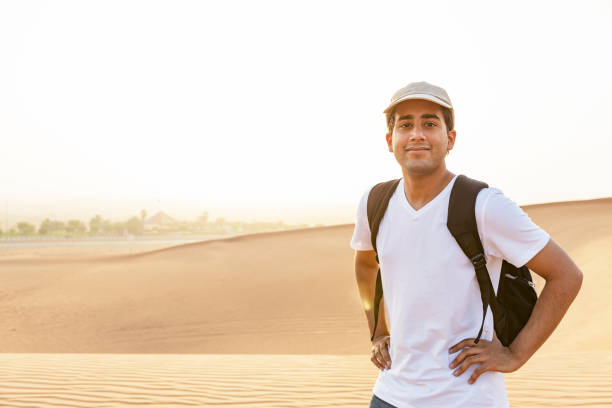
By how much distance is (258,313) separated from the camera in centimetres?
1339

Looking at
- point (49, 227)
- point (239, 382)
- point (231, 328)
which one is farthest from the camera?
point (49, 227)

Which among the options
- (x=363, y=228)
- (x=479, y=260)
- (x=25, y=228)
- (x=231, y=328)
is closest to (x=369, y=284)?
(x=363, y=228)

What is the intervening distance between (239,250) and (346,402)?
1787 cm

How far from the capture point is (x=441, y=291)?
5.47 ft

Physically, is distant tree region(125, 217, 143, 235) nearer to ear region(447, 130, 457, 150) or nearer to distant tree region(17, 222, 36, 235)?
distant tree region(17, 222, 36, 235)

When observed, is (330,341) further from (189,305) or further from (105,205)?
(105,205)

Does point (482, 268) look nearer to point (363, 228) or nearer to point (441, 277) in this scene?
point (441, 277)

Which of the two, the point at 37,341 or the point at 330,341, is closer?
the point at 330,341

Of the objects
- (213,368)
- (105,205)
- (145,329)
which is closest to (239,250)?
(145,329)

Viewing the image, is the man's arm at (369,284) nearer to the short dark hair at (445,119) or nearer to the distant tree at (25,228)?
the short dark hair at (445,119)

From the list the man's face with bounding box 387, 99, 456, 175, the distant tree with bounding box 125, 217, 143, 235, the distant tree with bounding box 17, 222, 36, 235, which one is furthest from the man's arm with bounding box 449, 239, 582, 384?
the distant tree with bounding box 125, 217, 143, 235

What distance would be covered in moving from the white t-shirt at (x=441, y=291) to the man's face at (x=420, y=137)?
0.38 feet

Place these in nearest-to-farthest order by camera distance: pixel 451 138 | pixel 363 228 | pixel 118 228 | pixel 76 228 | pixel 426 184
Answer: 1. pixel 426 184
2. pixel 451 138
3. pixel 363 228
4. pixel 76 228
5. pixel 118 228

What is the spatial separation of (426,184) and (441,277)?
0.35m
